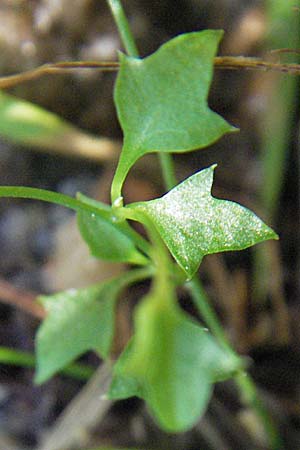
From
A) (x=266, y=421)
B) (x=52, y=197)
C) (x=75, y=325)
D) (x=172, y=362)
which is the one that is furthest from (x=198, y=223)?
(x=266, y=421)

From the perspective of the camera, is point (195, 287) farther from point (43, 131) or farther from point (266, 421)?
point (43, 131)

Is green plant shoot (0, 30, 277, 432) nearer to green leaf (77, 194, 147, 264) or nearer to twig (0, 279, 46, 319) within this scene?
green leaf (77, 194, 147, 264)

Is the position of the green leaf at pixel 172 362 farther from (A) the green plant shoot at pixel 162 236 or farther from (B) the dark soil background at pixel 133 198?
(B) the dark soil background at pixel 133 198

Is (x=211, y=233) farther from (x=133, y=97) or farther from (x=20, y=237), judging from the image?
(x=20, y=237)

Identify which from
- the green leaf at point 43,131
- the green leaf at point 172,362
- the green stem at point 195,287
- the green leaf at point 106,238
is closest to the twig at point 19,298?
the green leaf at point 43,131

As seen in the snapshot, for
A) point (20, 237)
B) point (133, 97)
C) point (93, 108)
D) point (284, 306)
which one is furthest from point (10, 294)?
point (133, 97)

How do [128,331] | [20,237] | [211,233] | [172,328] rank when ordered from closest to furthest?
1. [172,328]
2. [211,233]
3. [128,331]
4. [20,237]
